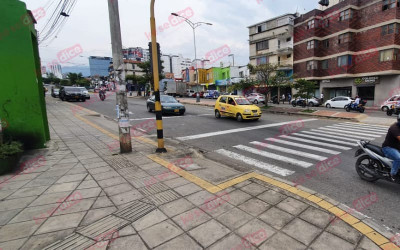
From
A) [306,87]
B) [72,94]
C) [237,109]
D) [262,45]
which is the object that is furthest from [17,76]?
[262,45]

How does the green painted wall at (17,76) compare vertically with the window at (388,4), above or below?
below

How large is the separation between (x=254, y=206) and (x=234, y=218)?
50 cm

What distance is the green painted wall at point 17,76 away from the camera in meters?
5.42

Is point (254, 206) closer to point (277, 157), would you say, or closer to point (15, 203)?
point (277, 157)

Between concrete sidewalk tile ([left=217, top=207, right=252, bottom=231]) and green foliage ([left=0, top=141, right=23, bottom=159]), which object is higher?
green foliage ([left=0, top=141, right=23, bottom=159])

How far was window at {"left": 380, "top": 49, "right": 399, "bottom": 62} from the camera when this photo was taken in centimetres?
2270

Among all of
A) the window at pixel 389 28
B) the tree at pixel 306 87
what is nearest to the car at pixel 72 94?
the tree at pixel 306 87

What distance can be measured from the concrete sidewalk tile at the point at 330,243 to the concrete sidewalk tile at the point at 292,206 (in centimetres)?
Answer: 54

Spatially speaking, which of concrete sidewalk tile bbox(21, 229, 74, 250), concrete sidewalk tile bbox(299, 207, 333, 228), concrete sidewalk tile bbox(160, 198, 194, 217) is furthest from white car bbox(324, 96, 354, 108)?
concrete sidewalk tile bbox(21, 229, 74, 250)

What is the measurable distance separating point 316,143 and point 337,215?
206 inches

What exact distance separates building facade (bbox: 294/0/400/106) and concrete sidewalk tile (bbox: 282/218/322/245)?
27.6 m

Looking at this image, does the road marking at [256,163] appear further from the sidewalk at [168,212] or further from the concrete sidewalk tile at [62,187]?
the concrete sidewalk tile at [62,187]

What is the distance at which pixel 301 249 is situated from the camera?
97.0 inches

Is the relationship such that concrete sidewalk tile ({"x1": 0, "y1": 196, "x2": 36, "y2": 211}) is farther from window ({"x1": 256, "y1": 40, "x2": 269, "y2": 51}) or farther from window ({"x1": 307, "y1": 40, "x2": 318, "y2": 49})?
window ({"x1": 256, "y1": 40, "x2": 269, "y2": 51})
